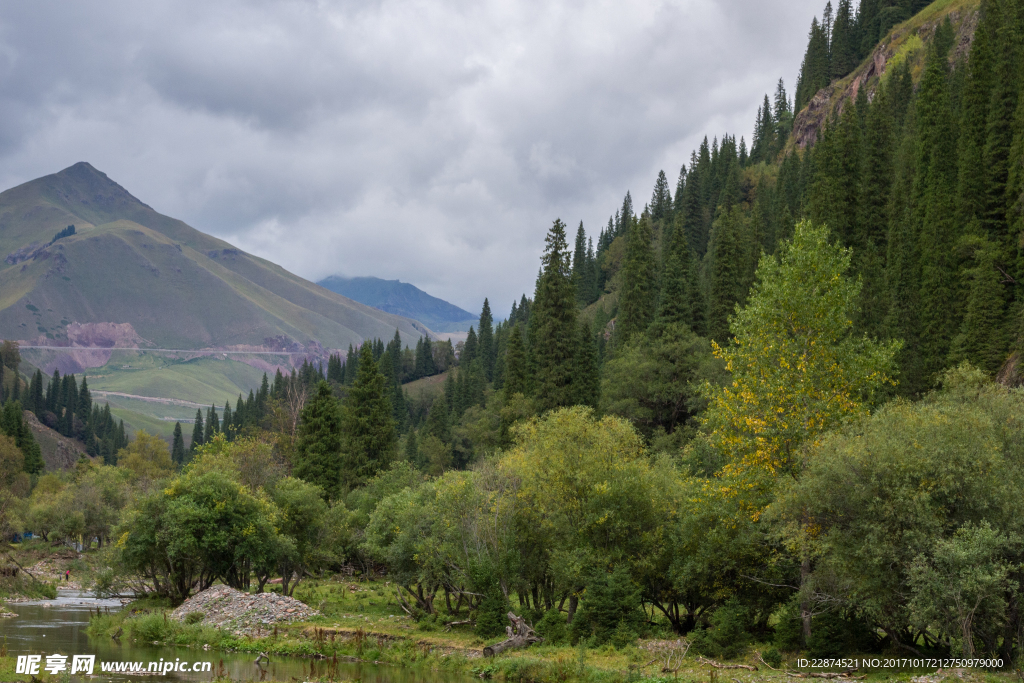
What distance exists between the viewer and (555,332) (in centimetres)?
6712

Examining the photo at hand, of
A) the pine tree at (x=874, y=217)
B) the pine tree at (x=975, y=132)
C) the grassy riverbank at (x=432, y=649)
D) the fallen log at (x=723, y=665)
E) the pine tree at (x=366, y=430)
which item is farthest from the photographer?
the pine tree at (x=366, y=430)

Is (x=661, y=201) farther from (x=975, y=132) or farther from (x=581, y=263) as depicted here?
(x=975, y=132)

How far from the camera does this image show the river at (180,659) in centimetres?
2964

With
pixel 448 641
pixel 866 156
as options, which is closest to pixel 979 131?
pixel 866 156

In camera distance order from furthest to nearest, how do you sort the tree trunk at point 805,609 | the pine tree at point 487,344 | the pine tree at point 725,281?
1. the pine tree at point 487,344
2. the pine tree at point 725,281
3. the tree trunk at point 805,609

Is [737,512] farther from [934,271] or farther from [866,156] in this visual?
[866,156]

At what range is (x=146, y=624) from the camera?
37.8 m

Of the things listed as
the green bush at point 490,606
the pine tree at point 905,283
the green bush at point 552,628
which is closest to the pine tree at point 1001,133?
the pine tree at point 905,283

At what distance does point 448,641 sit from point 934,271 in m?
47.7

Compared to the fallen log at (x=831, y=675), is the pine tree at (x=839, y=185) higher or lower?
higher

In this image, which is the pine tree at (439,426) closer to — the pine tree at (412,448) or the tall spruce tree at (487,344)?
the pine tree at (412,448)

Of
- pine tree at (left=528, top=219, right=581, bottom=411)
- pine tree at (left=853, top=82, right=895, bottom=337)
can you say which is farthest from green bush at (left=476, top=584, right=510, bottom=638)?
pine tree at (left=853, top=82, right=895, bottom=337)

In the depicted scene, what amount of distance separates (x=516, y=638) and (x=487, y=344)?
14513 centimetres

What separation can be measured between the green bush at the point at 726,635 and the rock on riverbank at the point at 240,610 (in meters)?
Answer: 22.4
